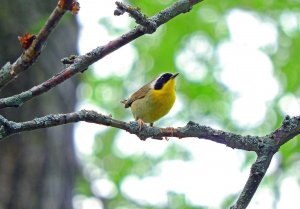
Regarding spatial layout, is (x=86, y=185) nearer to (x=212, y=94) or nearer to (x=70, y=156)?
(x=212, y=94)

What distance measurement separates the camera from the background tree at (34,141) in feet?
14.4

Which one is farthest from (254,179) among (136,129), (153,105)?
(153,105)

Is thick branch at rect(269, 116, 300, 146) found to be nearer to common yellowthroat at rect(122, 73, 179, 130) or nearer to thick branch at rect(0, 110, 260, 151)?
thick branch at rect(0, 110, 260, 151)

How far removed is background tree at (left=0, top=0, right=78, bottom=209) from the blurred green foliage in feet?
9.23

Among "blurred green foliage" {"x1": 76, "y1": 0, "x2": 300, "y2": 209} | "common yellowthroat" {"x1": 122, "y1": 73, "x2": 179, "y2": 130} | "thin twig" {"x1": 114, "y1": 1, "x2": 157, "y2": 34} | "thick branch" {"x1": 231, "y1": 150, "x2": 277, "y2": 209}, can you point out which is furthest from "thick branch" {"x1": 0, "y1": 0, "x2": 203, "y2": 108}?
"blurred green foliage" {"x1": 76, "y1": 0, "x2": 300, "y2": 209}

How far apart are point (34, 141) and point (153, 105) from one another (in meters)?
1.13

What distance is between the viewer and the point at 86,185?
29.4ft

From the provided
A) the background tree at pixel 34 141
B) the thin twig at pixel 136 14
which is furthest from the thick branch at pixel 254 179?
the background tree at pixel 34 141

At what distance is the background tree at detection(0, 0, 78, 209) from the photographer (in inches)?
173

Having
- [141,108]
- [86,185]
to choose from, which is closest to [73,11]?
[141,108]

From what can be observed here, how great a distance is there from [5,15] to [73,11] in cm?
357

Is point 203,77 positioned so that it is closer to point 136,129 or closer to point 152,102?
point 152,102

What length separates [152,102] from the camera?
406 cm

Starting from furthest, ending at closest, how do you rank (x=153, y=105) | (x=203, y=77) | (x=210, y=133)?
(x=203, y=77), (x=153, y=105), (x=210, y=133)
